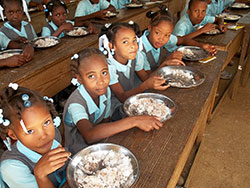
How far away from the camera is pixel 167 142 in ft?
3.45

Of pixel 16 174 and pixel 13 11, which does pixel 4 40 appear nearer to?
pixel 13 11

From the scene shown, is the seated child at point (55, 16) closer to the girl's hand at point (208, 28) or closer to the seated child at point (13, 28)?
the seated child at point (13, 28)

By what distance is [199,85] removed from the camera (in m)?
1.53

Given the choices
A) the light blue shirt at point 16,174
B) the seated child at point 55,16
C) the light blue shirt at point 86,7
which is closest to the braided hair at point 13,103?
the light blue shirt at point 16,174

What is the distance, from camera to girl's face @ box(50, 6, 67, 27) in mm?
2820

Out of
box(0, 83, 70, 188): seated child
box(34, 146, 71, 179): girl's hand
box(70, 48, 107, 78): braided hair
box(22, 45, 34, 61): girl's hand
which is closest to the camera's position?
box(34, 146, 71, 179): girl's hand

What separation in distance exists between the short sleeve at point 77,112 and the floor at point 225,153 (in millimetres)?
1018

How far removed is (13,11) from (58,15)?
563 millimetres

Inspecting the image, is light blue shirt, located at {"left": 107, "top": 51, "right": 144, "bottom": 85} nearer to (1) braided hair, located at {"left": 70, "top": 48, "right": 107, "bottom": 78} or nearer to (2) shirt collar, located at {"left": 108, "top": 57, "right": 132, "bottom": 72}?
(2) shirt collar, located at {"left": 108, "top": 57, "right": 132, "bottom": 72}

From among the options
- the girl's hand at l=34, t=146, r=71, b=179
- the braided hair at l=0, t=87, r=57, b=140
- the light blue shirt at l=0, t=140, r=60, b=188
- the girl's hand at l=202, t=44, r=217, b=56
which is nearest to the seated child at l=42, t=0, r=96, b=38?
the girl's hand at l=202, t=44, r=217, b=56

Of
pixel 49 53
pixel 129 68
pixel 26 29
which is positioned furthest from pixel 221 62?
pixel 26 29

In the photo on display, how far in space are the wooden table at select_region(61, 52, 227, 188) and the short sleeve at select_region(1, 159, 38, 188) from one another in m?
0.37

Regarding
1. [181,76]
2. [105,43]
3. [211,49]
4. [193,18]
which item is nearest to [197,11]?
[193,18]

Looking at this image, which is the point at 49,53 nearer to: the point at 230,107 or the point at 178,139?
the point at 178,139
